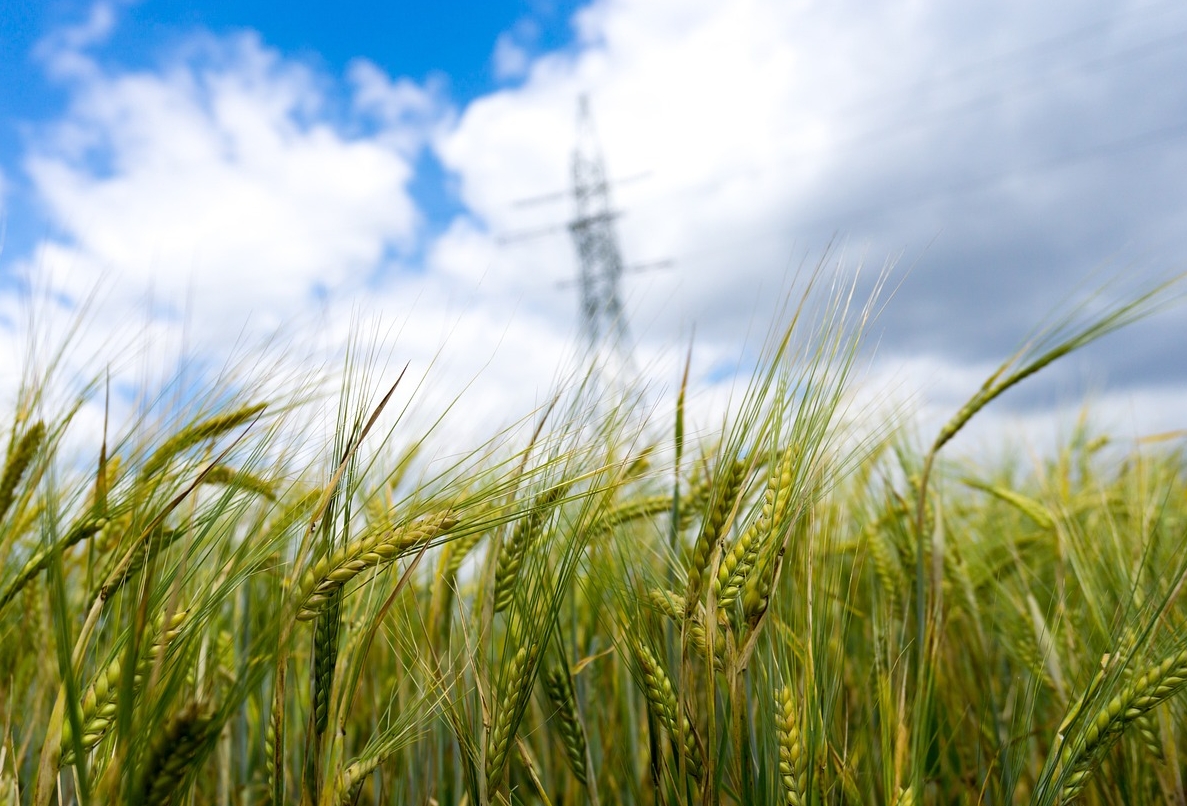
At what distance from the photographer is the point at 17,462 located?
3.95ft

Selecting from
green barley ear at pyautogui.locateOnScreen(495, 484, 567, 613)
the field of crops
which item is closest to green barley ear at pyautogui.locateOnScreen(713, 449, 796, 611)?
the field of crops

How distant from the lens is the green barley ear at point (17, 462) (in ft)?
3.89

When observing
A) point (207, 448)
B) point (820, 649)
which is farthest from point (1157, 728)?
point (207, 448)

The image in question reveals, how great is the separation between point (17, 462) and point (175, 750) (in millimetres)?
780

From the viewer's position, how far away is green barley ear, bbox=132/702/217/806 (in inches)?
25.9

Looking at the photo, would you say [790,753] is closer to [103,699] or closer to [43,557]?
[103,699]

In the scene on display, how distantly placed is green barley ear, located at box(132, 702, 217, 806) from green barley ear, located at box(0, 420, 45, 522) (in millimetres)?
714

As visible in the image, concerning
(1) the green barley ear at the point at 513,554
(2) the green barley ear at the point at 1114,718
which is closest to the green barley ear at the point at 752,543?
(1) the green barley ear at the point at 513,554

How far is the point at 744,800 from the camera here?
0.91 metres

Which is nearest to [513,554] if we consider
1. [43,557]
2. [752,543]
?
[752,543]

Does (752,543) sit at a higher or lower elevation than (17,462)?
lower

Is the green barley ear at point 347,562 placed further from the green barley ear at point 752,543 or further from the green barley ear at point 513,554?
the green barley ear at point 752,543

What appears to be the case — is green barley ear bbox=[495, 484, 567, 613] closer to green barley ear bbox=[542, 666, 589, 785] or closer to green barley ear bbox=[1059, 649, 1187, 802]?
green barley ear bbox=[542, 666, 589, 785]

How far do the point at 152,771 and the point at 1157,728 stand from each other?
4.95ft
